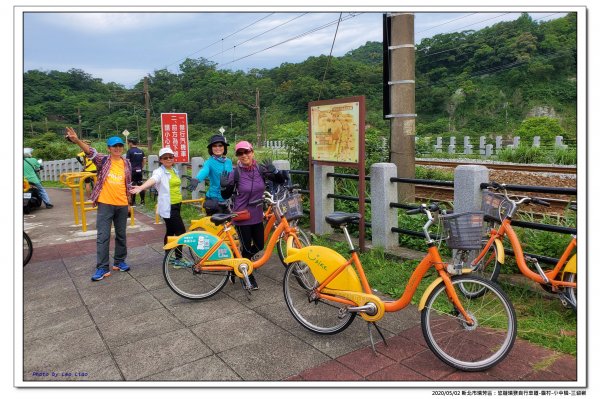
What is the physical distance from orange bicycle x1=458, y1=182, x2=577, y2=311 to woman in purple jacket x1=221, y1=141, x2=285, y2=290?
2234 mm

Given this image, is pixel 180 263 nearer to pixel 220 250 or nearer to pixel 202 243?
pixel 202 243

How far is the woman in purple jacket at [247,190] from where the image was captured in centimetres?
498

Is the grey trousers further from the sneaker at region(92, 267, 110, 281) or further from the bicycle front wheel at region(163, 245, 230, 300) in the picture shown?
the bicycle front wheel at region(163, 245, 230, 300)

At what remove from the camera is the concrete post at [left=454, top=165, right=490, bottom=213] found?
15.7 ft

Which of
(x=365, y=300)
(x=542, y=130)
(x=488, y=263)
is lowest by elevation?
(x=365, y=300)

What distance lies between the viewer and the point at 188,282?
17.5 ft

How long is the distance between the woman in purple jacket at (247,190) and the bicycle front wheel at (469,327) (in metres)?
2.21

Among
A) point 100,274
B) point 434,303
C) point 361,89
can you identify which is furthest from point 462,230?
point 361,89

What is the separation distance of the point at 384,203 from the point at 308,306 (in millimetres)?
2052

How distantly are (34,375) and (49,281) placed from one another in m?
2.66

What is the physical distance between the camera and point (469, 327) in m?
3.30

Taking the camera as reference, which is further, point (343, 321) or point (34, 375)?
point (343, 321)
